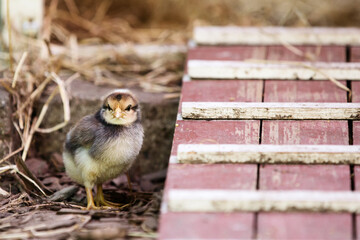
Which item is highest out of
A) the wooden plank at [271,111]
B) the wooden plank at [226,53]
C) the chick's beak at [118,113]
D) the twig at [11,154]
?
the wooden plank at [226,53]

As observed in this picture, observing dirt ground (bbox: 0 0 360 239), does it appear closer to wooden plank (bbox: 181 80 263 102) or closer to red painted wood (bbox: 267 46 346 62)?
red painted wood (bbox: 267 46 346 62)

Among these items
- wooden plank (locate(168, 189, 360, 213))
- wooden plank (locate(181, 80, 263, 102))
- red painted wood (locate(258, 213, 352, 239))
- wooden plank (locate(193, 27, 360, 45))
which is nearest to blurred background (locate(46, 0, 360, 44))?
wooden plank (locate(193, 27, 360, 45))

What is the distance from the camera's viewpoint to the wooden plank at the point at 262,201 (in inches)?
103

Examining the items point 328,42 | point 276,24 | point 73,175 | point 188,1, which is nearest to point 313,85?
point 328,42

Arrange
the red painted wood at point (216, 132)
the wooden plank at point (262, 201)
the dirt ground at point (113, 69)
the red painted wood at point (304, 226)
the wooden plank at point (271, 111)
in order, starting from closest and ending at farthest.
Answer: the red painted wood at point (304, 226), the wooden plank at point (262, 201), the dirt ground at point (113, 69), the red painted wood at point (216, 132), the wooden plank at point (271, 111)

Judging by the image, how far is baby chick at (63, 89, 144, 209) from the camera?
3537mm

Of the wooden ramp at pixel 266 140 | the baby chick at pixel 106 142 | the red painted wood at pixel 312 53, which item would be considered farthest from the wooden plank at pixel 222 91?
the red painted wood at pixel 312 53

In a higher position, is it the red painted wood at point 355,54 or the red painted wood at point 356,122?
the red painted wood at point 355,54

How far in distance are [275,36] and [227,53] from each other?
1.40 feet

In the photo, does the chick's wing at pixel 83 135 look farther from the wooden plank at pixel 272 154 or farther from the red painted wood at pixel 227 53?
the red painted wood at pixel 227 53

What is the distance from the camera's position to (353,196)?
104 inches

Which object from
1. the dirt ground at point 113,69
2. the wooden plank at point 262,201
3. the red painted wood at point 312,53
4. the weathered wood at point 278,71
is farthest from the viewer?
the red painted wood at point 312,53

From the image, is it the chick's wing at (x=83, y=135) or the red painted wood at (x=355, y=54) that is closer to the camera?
the chick's wing at (x=83, y=135)

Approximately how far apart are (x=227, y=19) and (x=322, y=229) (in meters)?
3.85
